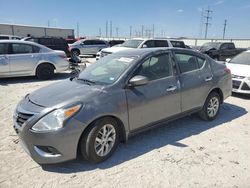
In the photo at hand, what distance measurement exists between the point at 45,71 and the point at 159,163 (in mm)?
7864

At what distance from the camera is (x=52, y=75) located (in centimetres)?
1055

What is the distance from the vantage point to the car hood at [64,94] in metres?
3.43

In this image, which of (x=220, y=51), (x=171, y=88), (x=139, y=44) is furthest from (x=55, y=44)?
(x=171, y=88)

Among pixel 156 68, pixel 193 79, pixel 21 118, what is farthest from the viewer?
pixel 193 79

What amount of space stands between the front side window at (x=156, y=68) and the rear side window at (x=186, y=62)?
284 mm

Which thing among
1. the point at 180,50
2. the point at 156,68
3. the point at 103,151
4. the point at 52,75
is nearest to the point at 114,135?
the point at 103,151

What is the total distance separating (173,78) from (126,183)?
2149 mm

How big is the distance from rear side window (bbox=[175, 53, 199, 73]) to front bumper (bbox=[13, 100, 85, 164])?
2.44m

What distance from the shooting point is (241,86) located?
7461mm

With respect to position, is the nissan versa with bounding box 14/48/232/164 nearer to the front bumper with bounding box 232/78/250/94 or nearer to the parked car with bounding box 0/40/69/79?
the front bumper with bounding box 232/78/250/94

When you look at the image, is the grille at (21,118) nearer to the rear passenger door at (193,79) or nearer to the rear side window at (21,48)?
the rear passenger door at (193,79)

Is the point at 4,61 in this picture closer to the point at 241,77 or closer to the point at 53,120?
the point at 53,120

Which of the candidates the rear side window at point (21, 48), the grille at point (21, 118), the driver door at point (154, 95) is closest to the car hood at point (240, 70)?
the driver door at point (154, 95)

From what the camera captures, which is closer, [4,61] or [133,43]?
[4,61]
